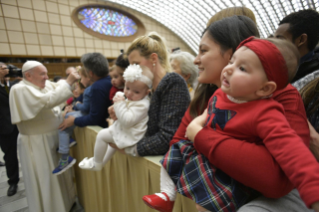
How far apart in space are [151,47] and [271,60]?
3.20 feet

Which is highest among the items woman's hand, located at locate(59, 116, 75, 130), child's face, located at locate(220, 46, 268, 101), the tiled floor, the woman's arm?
child's face, located at locate(220, 46, 268, 101)

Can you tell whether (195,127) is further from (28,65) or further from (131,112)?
(28,65)

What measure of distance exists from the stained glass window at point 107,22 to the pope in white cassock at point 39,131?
329 inches

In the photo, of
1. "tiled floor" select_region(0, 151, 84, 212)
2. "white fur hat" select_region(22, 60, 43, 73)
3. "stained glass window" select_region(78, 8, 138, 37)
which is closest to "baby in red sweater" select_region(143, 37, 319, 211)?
"white fur hat" select_region(22, 60, 43, 73)

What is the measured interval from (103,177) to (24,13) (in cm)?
214

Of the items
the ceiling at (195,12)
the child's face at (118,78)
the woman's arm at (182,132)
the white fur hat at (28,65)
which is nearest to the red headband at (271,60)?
the woman's arm at (182,132)

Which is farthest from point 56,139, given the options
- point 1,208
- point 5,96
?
point 1,208

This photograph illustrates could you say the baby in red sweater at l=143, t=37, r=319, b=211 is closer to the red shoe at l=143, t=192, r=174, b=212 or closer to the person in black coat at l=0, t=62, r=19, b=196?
the red shoe at l=143, t=192, r=174, b=212

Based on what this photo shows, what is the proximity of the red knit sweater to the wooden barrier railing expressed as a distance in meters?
0.48

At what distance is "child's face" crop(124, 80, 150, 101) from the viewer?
1.27m

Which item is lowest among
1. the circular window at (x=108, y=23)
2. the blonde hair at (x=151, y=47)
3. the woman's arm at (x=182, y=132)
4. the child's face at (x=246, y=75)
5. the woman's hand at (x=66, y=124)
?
the woman's hand at (x=66, y=124)

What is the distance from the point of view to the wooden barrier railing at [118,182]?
117 cm

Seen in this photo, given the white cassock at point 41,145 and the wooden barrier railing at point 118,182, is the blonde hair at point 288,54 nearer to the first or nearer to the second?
the wooden barrier railing at point 118,182

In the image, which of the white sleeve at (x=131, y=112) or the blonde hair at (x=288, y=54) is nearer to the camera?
the blonde hair at (x=288, y=54)
